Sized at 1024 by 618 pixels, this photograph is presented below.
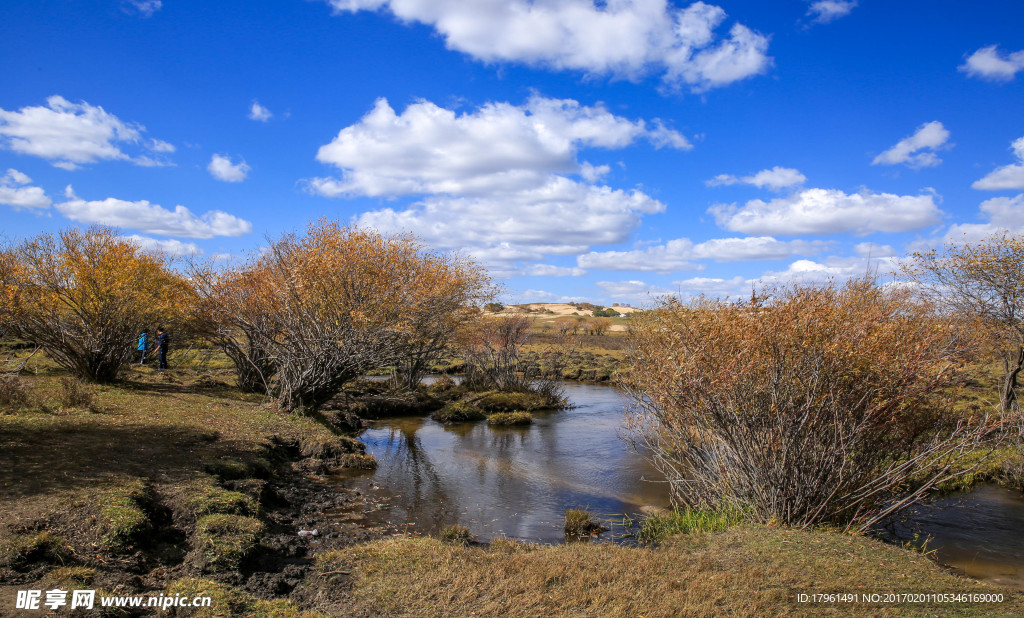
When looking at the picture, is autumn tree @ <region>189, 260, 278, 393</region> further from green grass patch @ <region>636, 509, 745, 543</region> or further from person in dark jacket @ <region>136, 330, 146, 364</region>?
green grass patch @ <region>636, 509, 745, 543</region>

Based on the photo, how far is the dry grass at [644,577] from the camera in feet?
16.5

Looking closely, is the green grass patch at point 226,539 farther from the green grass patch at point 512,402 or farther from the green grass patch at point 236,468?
the green grass patch at point 512,402

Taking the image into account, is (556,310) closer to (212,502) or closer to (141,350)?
(141,350)

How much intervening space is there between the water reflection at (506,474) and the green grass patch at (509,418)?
401mm

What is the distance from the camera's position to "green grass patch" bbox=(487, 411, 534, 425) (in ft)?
60.9

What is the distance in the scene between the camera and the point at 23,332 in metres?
14.3

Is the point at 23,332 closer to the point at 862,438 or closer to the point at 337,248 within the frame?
the point at 337,248

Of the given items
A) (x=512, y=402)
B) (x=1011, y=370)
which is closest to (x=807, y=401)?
(x=1011, y=370)

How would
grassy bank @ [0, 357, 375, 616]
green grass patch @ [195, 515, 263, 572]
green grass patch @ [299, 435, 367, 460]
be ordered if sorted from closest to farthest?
grassy bank @ [0, 357, 375, 616], green grass patch @ [195, 515, 263, 572], green grass patch @ [299, 435, 367, 460]

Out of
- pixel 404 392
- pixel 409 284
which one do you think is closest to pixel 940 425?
pixel 409 284

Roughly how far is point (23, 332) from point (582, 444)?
48.8 ft

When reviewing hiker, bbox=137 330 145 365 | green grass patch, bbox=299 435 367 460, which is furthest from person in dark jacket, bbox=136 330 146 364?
green grass patch, bbox=299 435 367 460

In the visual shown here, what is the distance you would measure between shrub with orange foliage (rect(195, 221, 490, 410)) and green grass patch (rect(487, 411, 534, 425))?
11.8 ft

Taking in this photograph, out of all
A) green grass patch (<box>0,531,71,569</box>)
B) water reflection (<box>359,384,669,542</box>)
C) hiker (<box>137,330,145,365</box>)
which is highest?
hiker (<box>137,330,145,365</box>)
